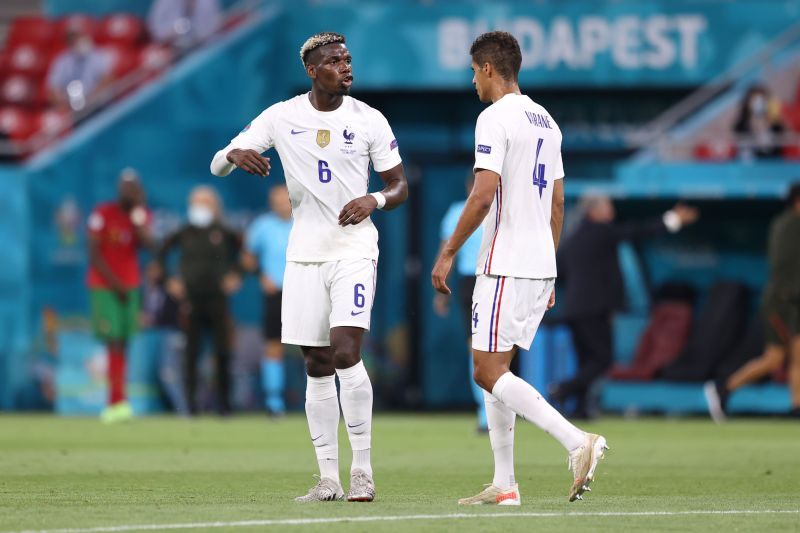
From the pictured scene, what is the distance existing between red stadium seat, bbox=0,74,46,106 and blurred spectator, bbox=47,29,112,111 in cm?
50

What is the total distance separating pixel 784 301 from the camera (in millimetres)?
17672

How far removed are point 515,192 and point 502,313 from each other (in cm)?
59

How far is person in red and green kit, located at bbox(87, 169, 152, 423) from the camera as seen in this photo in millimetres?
17734

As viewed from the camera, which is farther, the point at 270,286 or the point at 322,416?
the point at 270,286

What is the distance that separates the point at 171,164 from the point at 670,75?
19.8 feet

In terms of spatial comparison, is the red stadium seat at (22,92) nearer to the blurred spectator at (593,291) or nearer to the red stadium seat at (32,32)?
the red stadium seat at (32,32)

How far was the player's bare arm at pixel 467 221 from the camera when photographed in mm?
8141

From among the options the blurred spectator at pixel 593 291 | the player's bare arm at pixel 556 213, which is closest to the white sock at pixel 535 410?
the player's bare arm at pixel 556 213

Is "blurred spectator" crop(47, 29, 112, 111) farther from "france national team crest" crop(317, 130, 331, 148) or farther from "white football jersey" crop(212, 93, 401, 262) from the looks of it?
"france national team crest" crop(317, 130, 331, 148)

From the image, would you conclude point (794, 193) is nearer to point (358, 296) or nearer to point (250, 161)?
point (358, 296)

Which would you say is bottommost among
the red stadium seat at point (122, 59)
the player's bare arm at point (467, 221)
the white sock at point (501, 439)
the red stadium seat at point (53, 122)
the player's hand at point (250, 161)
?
the white sock at point (501, 439)

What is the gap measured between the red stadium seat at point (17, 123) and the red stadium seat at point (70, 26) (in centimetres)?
133

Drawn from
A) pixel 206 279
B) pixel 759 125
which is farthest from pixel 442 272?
pixel 759 125

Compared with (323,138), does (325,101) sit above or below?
above
